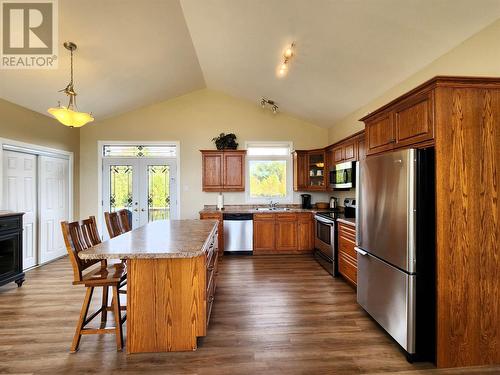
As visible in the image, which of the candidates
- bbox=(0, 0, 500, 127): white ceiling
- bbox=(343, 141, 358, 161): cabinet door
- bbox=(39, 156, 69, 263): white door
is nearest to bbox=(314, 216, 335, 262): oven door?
bbox=(343, 141, 358, 161): cabinet door

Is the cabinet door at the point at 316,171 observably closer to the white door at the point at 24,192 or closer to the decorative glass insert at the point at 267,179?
the decorative glass insert at the point at 267,179

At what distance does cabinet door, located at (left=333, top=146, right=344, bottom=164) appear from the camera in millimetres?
4266

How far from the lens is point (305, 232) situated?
15.7ft

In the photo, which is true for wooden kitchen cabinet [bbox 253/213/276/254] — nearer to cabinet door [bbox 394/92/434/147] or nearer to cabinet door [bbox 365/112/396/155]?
cabinet door [bbox 365/112/396/155]

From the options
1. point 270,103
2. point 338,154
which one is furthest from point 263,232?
point 270,103

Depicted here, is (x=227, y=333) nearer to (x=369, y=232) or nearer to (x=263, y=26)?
(x=369, y=232)

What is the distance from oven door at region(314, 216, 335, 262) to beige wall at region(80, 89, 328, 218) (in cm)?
140

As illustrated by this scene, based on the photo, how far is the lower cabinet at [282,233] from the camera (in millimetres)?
4777

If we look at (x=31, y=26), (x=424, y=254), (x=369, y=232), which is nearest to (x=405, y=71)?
(x=369, y=232)

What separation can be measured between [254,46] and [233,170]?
251cm

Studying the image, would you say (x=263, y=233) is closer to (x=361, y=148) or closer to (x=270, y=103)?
(x=361, y=148)

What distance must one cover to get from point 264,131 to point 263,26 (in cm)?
279

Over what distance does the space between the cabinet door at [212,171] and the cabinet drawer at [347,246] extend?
2.74 metres

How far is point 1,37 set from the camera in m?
2.68
